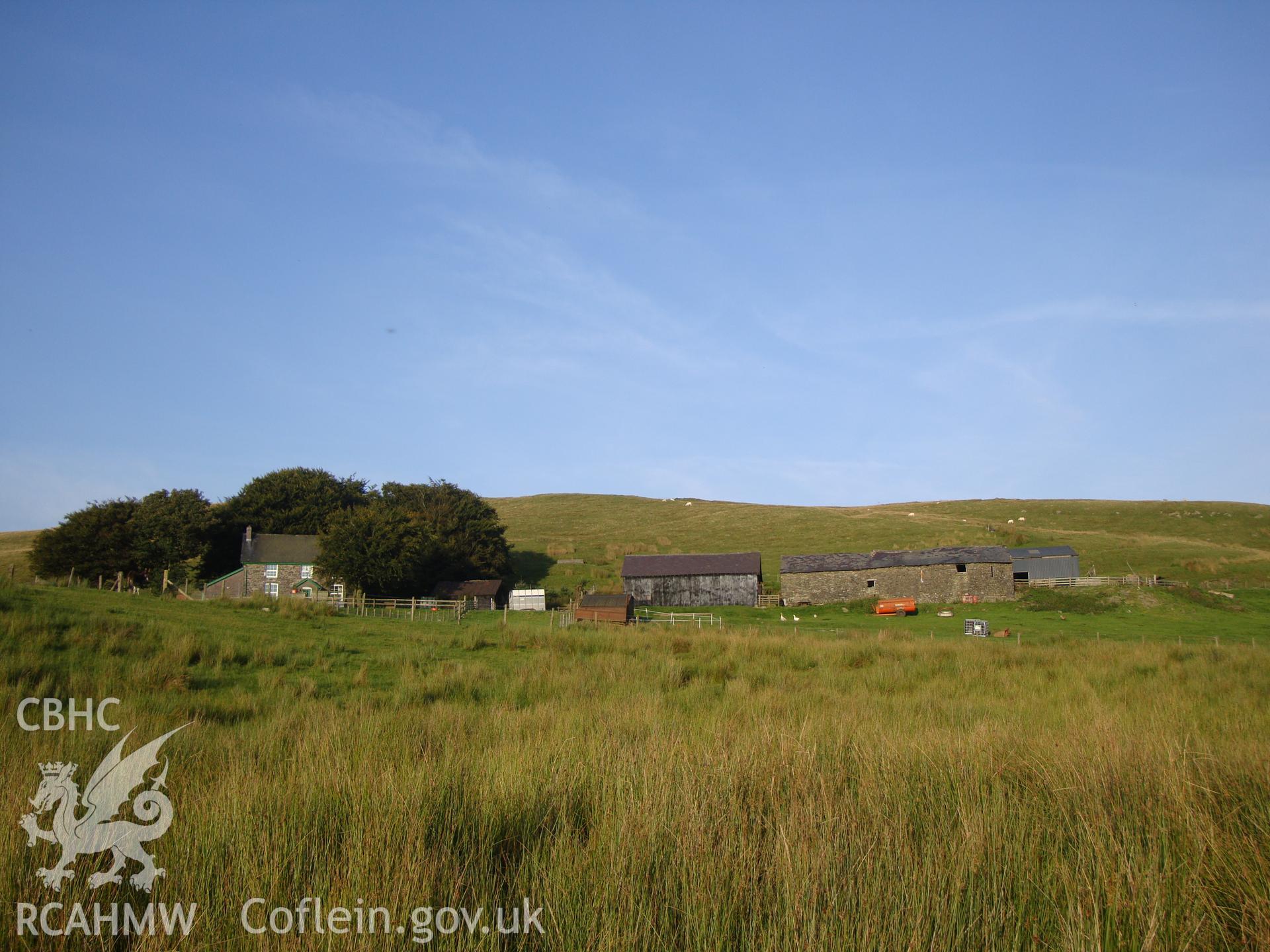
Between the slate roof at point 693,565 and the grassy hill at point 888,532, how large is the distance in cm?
435

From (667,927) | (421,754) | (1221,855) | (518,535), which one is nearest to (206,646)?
(421,754)

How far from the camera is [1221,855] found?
15.2 feet

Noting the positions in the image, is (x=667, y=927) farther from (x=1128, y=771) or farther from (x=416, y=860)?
(x=1128, y=771)

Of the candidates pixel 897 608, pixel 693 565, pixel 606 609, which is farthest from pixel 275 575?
pixel 897 608

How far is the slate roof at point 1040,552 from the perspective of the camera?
180ft

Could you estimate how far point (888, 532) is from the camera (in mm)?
76000

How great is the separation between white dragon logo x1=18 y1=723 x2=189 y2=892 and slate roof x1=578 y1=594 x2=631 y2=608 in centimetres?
3425

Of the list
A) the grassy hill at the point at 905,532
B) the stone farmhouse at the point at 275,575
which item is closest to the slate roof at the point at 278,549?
the stone farmhouse at the point at 275,575

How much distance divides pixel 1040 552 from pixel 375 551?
46549mm

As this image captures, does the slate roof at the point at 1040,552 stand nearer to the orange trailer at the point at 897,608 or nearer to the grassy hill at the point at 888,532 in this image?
the grassy hill at the point at 888,532

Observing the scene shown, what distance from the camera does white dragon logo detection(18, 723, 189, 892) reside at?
13.1 feet

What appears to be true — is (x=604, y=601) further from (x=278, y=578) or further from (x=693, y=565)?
(x=278, y=578)

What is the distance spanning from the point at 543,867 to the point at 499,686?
10.4 meters

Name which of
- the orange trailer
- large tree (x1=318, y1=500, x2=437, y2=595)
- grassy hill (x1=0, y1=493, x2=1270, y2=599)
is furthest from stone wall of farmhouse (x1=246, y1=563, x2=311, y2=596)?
the orange trailer
